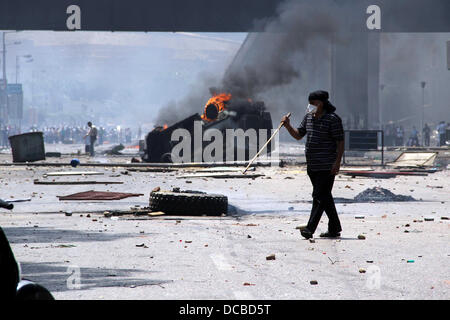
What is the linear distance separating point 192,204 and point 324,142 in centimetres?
382

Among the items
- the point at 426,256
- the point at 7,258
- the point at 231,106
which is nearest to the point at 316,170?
the point at 426,256

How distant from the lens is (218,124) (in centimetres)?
3497

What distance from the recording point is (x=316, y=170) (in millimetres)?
10336

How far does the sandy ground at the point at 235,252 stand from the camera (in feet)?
22.6

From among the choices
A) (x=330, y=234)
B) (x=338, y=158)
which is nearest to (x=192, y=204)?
(x=330, y=234)

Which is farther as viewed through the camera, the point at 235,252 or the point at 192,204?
the point at 192,204

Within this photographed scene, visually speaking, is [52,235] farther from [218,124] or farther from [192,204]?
[218,124]

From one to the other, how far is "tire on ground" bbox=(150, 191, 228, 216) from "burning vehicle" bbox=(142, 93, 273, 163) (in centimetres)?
1927

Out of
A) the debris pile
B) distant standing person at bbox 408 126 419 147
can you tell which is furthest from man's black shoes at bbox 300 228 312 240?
distant standing person at bbox 408 126 419 147

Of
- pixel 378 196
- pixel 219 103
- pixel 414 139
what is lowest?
pixel 414 139

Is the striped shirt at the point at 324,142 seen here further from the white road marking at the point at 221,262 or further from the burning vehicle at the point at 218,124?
the burning vehicle at the point at 218,124

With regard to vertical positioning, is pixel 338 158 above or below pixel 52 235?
above

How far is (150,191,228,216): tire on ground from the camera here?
539 inches

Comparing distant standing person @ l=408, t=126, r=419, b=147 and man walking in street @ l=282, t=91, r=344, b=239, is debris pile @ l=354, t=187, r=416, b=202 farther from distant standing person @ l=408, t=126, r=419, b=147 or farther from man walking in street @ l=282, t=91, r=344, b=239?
distant standing person @ l=408, t=126, r=419, b=147
